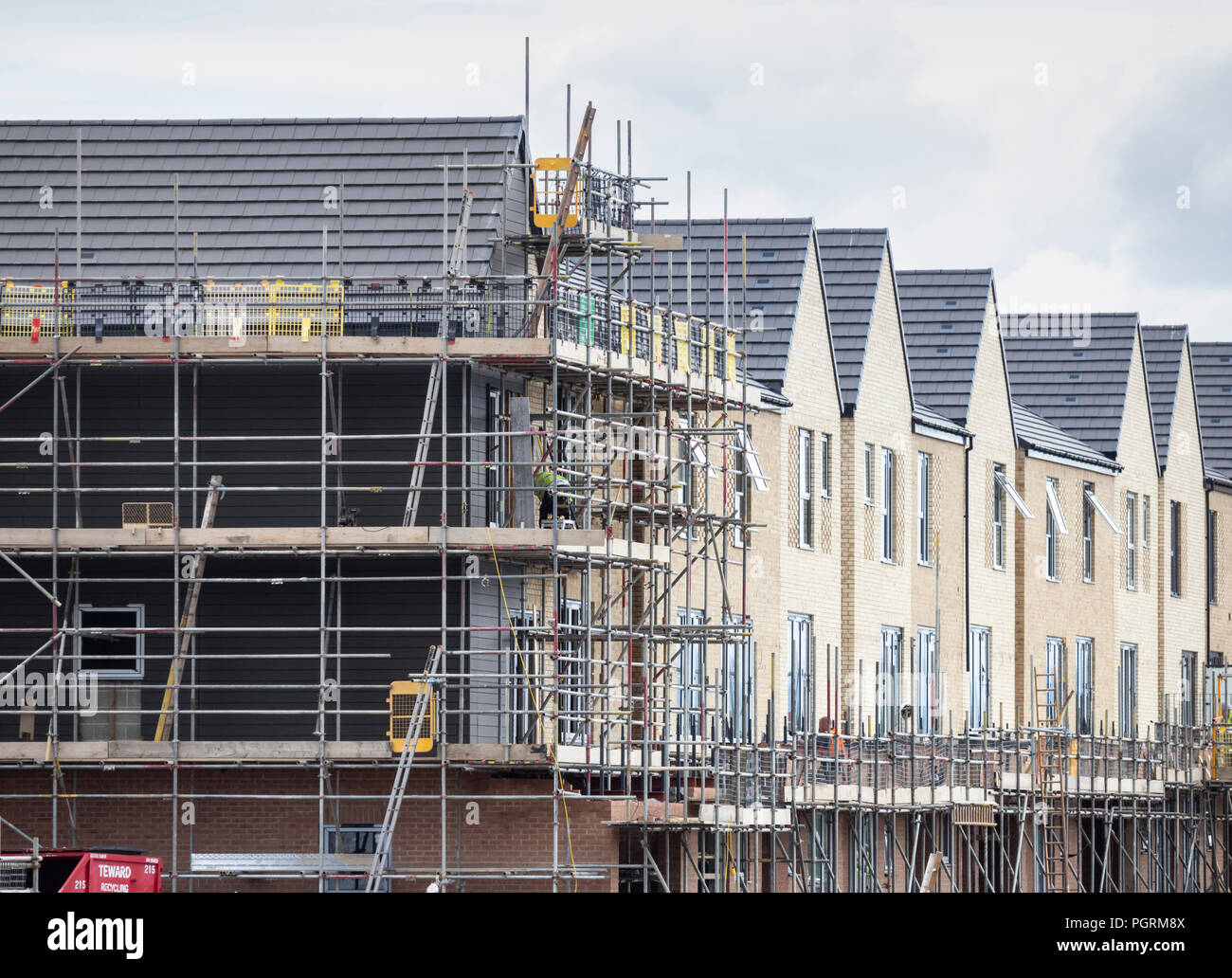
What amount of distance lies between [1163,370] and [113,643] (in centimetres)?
3247

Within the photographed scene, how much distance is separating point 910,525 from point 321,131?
14.1 m

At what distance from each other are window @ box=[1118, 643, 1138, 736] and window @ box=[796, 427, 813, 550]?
562 inches

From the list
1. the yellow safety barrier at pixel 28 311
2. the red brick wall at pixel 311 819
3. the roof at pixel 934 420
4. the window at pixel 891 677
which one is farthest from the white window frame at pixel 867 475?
the yellow safety barrier at pixel 28 311

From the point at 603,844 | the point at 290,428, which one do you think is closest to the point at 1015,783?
the point at 603,844

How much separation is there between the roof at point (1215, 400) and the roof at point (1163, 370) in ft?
6.53

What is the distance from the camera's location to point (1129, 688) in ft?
169

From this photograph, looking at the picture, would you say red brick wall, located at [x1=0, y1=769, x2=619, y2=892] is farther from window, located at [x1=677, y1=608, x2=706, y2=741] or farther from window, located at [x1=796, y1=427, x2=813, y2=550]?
window, located at [x1=796, y1=427, x2=813, y2=550]

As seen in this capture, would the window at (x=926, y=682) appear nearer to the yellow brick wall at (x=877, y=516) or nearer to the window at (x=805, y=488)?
the yellow brick wall at (x=877, y=516)

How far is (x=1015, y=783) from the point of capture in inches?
1623

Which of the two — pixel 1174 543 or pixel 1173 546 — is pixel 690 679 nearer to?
pixel 1173 546

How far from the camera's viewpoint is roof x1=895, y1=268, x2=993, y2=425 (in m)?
45.4

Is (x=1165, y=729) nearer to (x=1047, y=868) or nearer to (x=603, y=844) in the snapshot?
(x=1047, y=868)

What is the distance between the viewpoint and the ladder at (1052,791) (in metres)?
42.1
